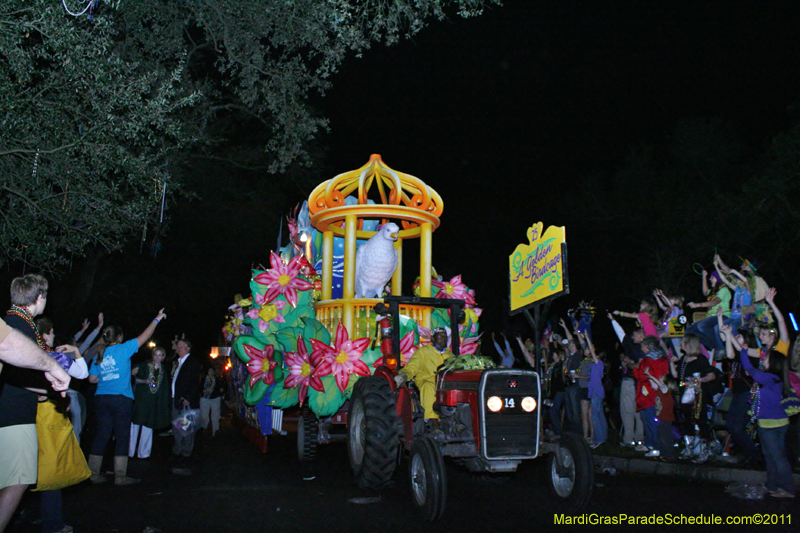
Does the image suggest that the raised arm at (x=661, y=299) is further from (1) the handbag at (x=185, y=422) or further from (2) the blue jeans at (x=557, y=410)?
(1) the handbag at (x=185, y=422)

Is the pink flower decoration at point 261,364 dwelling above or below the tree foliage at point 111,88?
below

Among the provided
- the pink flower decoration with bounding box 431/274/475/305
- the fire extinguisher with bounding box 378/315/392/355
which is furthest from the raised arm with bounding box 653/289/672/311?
the fire extinguisher with bounding box 378/315/392/355

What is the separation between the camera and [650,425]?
932 centimetres

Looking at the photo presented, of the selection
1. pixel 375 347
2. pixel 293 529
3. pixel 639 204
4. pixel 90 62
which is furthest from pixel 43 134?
pixel 639 204

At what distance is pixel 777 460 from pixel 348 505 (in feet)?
13.8

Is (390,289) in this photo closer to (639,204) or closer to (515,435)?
(515,435)

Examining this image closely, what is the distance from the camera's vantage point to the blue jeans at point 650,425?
9234 mm

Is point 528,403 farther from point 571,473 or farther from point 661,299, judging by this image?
point 661,299

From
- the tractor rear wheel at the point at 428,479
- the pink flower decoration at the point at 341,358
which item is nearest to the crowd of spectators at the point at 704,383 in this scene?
the tractor rear wheel at the point at 428,479

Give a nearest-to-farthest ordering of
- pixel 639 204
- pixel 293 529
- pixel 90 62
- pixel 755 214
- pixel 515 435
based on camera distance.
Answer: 1. pixel 293 529
2. pixel 515 435
3. pixel 90 62
4. pixel 755 214
5. pixel 639 204

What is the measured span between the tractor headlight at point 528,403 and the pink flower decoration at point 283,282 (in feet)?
13.9

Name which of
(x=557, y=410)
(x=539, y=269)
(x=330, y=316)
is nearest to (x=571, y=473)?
(x=539, y=269)

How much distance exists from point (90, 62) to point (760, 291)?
959 centimetres

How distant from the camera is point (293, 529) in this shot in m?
5.50
